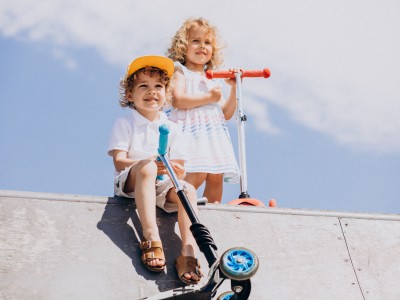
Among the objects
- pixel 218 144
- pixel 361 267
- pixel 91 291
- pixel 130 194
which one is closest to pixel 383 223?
pixel 361 267

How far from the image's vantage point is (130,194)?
10.3 feet

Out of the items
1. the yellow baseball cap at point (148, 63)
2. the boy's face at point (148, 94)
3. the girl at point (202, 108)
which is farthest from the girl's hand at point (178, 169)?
the girl at point (202, 108)

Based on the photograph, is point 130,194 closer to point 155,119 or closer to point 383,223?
point 155,119

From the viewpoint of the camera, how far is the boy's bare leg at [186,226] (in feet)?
9.41

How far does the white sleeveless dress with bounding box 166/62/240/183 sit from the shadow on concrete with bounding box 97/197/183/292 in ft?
2.68

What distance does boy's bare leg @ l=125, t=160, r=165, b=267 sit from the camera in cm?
289

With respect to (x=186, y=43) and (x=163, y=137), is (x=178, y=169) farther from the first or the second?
(x=186, y=43)

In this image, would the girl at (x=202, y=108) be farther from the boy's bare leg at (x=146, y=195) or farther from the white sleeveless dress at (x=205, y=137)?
the boy's bare leg at (x=146, y=195)

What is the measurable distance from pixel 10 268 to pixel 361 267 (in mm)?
1561

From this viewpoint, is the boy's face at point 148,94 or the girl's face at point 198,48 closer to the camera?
the boy's face at point 148,94

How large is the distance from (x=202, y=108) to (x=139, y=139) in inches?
33.3

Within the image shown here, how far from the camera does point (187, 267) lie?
2.79m

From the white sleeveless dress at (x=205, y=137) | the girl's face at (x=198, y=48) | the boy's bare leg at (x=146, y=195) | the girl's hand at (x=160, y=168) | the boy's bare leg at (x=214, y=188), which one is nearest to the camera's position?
the boy's bare leg at (x=146, y=195)

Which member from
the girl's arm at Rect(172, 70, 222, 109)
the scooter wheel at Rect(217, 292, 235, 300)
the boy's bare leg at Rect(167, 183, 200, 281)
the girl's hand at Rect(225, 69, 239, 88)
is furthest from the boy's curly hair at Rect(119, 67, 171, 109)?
the scooter wheel at Rect(217, 292, 235, 300)
